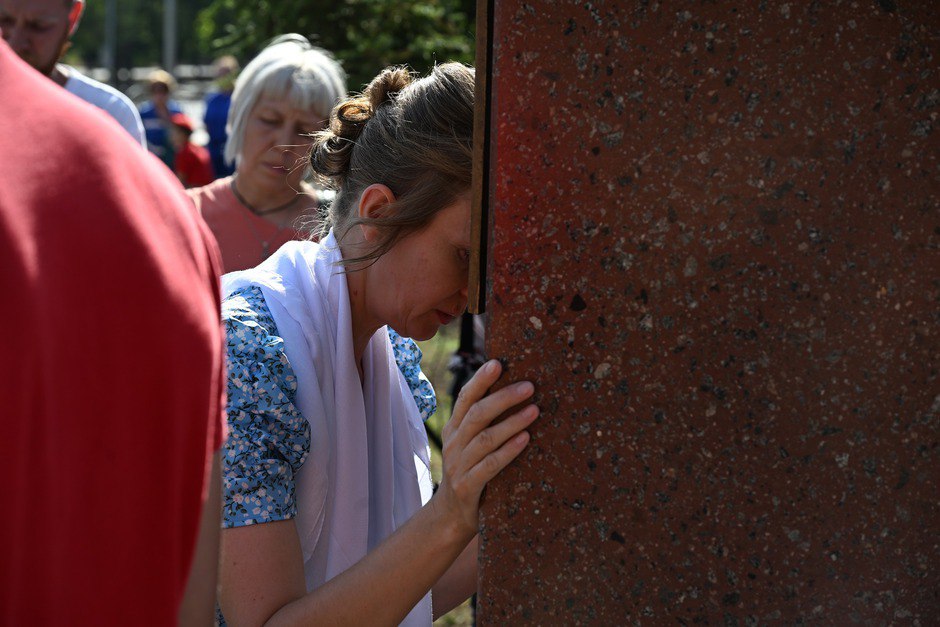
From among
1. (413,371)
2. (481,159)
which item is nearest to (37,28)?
(413,371)

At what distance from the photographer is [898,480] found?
1355 millimetres

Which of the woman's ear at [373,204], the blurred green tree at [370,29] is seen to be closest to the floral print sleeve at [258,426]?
the woman's ear at [373,204]

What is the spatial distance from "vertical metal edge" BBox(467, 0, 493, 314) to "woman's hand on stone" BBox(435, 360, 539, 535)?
0.40 ft

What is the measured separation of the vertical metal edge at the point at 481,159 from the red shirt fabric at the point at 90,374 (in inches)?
29.8

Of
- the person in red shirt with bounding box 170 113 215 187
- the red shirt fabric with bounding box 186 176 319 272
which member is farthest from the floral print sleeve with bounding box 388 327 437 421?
the person in red shirt with bounding box 170 113 215 187

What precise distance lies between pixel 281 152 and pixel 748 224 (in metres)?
2.61

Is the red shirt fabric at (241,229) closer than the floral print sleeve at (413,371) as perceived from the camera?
No

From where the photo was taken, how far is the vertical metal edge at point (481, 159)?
4.51 feet

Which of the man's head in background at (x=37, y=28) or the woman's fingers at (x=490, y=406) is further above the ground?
the woman's fingers at (x=490, y=406)

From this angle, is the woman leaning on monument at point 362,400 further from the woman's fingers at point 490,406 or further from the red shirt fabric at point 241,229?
the red shirt fabric at point 241,229

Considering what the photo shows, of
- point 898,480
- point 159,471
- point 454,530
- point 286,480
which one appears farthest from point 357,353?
point 159,471

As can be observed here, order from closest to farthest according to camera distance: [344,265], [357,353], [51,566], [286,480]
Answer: [51,566] → [286,480] → [344,265] → [357,353]

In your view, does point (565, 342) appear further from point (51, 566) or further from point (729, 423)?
point (51, 566)

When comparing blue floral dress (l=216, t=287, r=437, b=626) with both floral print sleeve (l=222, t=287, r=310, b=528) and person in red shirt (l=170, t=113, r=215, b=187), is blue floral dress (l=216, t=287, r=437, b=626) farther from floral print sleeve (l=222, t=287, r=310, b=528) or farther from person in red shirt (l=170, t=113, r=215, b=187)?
person in red shirt (l=170, t=113, r=215, b=187)
